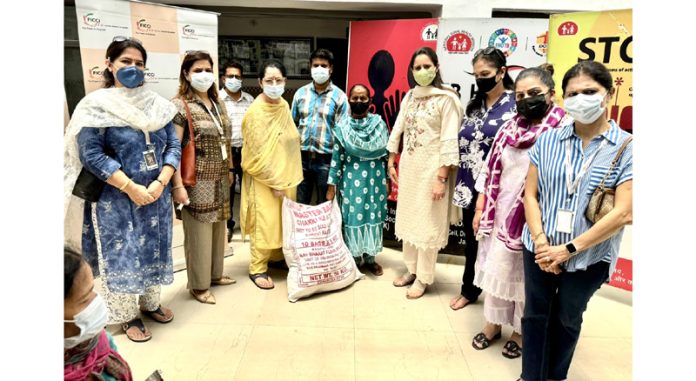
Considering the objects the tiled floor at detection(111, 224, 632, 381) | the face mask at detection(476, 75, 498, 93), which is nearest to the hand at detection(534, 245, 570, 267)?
the tiled floor at detection(111, 224, 632, 381)

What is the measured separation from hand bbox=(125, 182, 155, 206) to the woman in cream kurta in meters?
1.55

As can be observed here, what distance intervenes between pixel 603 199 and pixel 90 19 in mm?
2899

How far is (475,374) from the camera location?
2.29 m

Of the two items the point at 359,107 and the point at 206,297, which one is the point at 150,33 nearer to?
the point at 359,107

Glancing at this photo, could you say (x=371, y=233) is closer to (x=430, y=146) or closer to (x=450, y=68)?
(x=430, y=146)

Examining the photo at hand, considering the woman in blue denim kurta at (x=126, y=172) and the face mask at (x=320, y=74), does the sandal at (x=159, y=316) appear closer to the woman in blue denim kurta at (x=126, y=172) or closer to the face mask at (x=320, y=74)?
the woman in blue denim kurta at (x=126, y=172)

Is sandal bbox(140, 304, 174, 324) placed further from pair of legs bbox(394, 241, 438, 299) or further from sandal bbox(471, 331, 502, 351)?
sandal bbox(471, 331, 502, 351)

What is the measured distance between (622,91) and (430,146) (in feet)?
4.15

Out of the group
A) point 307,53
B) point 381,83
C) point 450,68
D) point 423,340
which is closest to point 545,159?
point 423,340

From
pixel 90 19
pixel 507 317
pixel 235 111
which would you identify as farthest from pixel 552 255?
pixel 235 111

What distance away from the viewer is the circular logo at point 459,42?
372 cm

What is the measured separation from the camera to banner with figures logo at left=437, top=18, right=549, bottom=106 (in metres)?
3.64

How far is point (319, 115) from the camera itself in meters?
3.47

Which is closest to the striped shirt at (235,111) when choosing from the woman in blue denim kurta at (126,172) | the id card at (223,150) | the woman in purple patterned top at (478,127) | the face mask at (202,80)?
the id card at (223,150)
